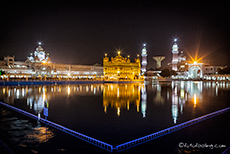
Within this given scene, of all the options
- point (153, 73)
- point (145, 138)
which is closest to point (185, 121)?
point (145, 138)

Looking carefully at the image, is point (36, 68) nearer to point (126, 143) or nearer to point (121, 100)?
point (121, 100)

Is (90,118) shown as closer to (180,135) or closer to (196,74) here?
(180,135)

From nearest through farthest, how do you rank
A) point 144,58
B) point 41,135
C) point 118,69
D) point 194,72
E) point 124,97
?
point 41,135
point 124,97
point 118,69
point 194,72
point 144,58

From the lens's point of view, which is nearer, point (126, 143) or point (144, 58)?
point (126, 143)

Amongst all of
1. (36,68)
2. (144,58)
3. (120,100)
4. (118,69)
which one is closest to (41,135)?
(120,100)

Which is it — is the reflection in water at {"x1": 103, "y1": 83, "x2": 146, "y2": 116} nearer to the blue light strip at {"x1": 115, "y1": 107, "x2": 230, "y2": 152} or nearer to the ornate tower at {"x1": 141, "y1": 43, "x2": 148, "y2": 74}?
the blue light strip at {"x1": 115, "y1": 107, "x2": 230, "y2": 152}

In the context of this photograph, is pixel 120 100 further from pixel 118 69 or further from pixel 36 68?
pixel 36 68

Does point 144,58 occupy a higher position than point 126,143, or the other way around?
point 144,58

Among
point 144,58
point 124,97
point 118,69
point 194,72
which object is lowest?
point 124,97

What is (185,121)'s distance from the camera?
8.30 metres

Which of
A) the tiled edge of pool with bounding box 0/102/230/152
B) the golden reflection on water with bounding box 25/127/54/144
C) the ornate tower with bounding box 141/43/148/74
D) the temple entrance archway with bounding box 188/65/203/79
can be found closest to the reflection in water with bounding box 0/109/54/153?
the golden reflection on water with bounding box 25/127/54/144

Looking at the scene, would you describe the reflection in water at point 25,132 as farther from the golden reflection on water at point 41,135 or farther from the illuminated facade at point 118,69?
the illuminated facade at point 118,69

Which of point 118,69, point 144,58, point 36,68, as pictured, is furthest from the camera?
point 144,58

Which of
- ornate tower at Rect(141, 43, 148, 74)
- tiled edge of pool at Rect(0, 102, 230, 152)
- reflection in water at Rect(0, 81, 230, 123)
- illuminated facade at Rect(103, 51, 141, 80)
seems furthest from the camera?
ornate tower at Rect(141, 43, 148, 74)
